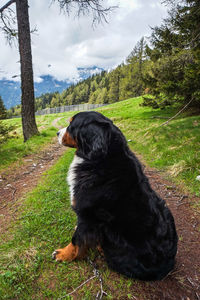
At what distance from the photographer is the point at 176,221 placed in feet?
10.6

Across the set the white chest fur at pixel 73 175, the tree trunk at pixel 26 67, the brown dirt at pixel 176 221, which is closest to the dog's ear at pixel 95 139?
the white chest fur at pixel 73 175

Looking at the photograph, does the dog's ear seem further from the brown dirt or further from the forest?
the forest

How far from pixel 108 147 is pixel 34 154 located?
19.9 feet

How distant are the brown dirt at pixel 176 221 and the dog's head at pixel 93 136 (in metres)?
1.55

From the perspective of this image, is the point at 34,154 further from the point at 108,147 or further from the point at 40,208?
the point at 108,147

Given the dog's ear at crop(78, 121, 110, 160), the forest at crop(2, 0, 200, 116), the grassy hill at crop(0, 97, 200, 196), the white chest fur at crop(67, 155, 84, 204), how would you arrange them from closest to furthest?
the dog's ear at crop(78, 121, 110, 160), the white chest fur at crop(67, 155, 84, 204), the grassy hill at crop(0, 97, 200, 196), the forest at crop(2, 0, 200, 116)

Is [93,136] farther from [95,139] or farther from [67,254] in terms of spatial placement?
[67,254]

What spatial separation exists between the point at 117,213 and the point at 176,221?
2.00 metres

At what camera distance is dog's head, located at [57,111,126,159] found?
206cm

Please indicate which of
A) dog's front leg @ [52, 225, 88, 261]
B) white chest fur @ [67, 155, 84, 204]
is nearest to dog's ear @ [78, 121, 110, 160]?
white chest fur @ [67, 155, 84, 204]

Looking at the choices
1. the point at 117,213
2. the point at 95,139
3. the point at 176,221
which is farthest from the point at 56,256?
the point at 176,221

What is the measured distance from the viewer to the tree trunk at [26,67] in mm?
8102

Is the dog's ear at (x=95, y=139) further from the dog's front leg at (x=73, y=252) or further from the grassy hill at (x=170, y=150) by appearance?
the grassy hill at (x=170, y=150)

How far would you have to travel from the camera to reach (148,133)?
9.25 m
